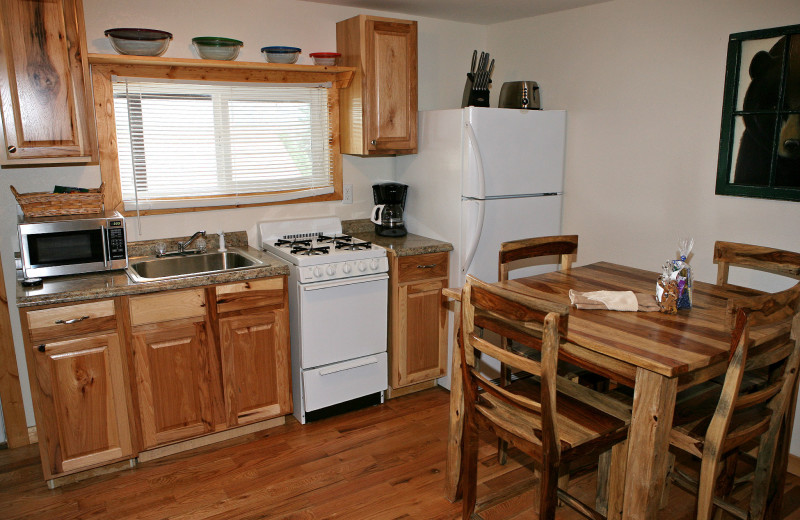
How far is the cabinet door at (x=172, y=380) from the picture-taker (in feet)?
9.04

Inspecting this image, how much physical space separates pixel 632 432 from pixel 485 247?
172 centimetres

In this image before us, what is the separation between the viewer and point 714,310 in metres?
2.24

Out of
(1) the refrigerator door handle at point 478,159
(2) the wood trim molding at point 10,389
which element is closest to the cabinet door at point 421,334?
(1) the refrigerator door handle at point 478,159

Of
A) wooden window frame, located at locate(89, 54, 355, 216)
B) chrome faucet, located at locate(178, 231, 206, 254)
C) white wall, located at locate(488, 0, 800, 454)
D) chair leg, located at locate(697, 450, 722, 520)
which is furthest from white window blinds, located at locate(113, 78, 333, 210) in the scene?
chair leg, located at locate(697, 450, 722, 520)

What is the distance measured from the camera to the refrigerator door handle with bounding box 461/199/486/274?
133 inches

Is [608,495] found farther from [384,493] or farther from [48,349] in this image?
[48,349]

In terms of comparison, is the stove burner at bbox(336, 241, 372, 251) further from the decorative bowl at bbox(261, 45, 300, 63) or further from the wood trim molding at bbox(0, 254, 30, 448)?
the wood trim molding at bbox(0, 254, 30, 448)

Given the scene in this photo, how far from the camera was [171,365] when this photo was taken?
2816 mm

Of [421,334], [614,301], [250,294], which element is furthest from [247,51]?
[614,301]

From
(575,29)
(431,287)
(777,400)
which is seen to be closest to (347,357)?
(431,287)

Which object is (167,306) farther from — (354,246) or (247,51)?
(247,51)

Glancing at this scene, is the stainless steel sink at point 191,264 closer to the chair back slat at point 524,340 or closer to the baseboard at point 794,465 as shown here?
the chair back slat at point 524,340

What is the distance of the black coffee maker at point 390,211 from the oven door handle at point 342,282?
511mm

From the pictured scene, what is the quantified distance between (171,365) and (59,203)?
3.06 ft
